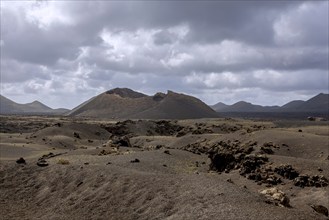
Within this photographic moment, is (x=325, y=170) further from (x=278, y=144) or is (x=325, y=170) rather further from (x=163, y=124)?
(x=163, y=124)

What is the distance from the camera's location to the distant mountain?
157637mm

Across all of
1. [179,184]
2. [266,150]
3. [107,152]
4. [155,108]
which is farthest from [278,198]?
[155,108]

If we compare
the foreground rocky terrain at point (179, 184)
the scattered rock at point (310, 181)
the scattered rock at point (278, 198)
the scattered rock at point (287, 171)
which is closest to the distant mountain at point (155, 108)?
the foreground rocky terrain at point (179, 184)

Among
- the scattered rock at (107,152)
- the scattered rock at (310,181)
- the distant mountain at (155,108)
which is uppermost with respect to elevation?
the distant mountain at (155,108)

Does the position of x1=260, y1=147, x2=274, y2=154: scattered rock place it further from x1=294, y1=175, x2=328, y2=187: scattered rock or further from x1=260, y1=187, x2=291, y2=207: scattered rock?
x1=260, y1=187, x2=291, y2=207: scattered rock

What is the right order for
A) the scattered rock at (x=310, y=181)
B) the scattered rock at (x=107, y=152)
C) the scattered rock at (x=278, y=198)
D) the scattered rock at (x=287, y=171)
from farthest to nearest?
the scattered rock at (x=107, y=152)
the scattered rock at (x=287, y=171)
the scattered rock at (x=310, y=181)
the scattered rock at (x=278, y=198)

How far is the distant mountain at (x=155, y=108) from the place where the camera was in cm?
15764

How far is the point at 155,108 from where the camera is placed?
540ft

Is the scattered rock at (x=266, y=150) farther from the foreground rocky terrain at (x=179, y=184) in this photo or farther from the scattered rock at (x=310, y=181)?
the scattered rock at (x=310, y=181)

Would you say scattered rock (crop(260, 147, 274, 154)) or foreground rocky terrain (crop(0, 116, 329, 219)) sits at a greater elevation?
scattered rock (crop(260, 147, 274, 154))

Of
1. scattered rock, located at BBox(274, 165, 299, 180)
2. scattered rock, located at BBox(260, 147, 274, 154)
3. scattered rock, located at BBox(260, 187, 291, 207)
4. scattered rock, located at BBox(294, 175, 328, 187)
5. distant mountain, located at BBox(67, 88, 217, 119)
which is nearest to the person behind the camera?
scattered rock, located at BBox(260, 187, 291, 207)

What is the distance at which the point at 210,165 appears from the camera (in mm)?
34781

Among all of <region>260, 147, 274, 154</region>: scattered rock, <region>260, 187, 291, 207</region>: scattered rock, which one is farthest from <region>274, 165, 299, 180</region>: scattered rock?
<region>260, 187, 291, 207</region>: scattered rock

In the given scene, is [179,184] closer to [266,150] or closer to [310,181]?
[310,181]
